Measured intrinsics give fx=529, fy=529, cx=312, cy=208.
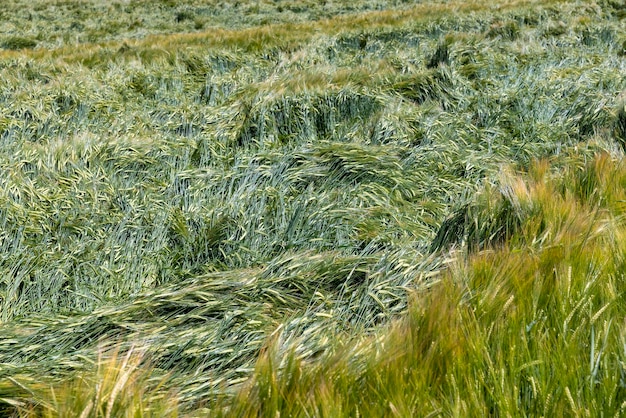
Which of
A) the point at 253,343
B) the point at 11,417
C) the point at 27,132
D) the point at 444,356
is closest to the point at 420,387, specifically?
the point at 444,356

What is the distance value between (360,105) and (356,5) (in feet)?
49.6

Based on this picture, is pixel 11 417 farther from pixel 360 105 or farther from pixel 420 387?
pixel 360 105

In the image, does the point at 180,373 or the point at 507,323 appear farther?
the point at 180,373

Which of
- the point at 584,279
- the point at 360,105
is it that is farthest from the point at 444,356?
the point at 360,105

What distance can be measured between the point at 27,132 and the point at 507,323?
4360 millimetres

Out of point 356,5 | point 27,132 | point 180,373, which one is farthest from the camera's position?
point 356,5

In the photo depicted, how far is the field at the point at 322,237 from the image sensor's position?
125 cm

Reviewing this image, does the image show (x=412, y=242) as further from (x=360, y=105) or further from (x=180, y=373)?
(x=360, y=105)

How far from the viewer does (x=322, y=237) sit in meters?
2.92

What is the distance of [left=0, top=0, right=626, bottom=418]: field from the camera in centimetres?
125

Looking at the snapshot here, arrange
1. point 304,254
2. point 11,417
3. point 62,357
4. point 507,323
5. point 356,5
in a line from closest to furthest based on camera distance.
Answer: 1. point 507,323
2. point 11,417
3. point 62,357
4. point 304,254
5. point 356,5

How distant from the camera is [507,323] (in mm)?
1370

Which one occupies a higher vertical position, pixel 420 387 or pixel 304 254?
pixel 420 387

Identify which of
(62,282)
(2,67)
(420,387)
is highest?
(2,67)
